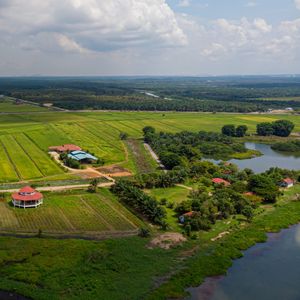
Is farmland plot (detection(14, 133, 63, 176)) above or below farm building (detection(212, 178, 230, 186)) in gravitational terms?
above

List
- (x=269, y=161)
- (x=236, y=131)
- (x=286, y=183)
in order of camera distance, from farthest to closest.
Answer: (x=236, y=131), (x=269, y=161), (x=286, y=183)

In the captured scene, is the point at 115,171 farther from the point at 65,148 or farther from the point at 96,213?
the point at 96,213

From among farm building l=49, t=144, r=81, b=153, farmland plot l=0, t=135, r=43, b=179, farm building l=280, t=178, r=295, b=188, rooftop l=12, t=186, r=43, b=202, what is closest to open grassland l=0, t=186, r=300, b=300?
rooftop l=12, t=186, r=43, b=202

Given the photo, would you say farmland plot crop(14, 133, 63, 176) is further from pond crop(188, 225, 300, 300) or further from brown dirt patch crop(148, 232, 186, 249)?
pond crop(188, 225, 300, 300)

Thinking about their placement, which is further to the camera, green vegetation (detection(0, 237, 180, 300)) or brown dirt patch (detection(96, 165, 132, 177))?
brown dirt patch (detection(96, 165, 132, 177))

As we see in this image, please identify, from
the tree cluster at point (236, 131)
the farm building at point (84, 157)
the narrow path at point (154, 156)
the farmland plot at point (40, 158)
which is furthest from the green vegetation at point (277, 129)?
the farmland plot at point (40, 158)

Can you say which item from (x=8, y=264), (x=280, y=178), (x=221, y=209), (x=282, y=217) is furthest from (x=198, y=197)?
(x=8, y=264)

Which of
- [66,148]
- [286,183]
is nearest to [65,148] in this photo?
[66,148]
